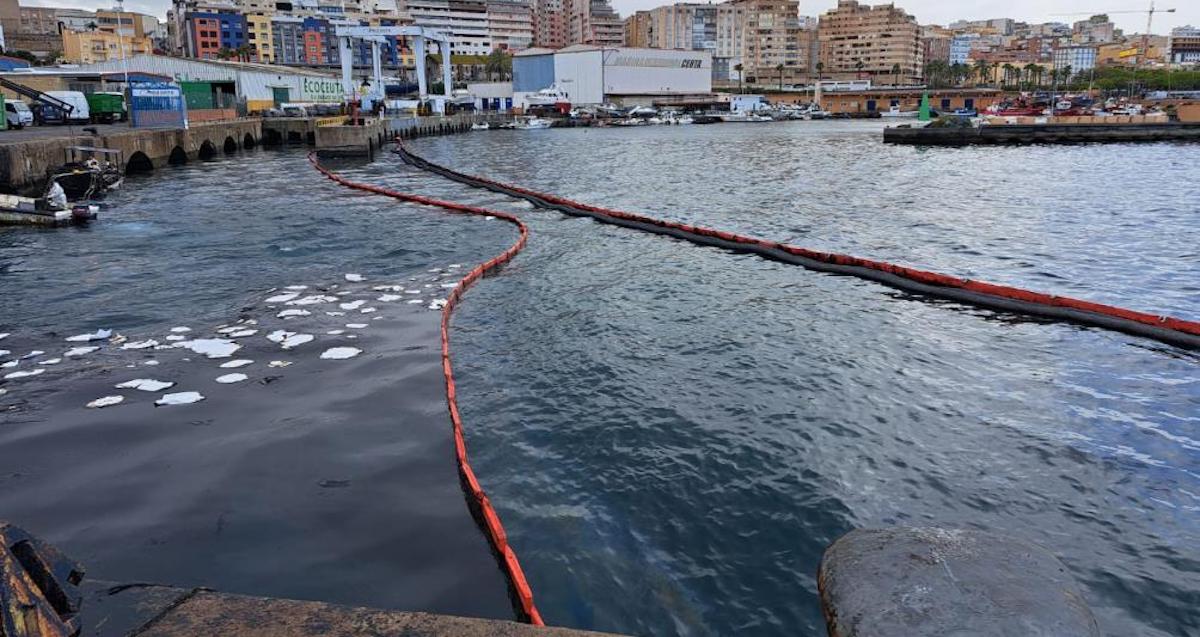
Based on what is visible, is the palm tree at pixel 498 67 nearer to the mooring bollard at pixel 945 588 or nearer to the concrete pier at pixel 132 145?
the concrete pier at pixel 132 145

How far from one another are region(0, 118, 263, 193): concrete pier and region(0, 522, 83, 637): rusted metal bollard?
24.3 meters

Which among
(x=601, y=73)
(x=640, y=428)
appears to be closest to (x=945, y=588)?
(x=640, y=428)

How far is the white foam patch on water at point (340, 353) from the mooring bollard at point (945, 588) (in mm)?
7558

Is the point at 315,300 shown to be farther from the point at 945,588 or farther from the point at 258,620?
the point at 945,588

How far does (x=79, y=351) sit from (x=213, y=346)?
70.9 inches

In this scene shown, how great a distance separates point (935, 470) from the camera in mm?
7473

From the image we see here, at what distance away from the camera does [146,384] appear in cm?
938

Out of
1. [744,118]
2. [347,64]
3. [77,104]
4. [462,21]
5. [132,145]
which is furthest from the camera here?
[462,21]

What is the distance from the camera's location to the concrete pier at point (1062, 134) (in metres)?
64.4

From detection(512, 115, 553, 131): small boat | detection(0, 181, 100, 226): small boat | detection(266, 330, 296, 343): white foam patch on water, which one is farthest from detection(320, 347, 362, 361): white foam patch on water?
detection(512, 115, 553, 131): small boat

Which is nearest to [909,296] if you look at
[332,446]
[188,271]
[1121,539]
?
Answer: [1121,539]

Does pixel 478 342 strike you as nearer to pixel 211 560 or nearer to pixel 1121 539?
pixel 211 560

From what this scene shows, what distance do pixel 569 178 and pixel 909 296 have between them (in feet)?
81.7

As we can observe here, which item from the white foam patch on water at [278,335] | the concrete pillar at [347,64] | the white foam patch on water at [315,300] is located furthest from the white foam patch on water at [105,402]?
the concrete pillar at [347,64]
